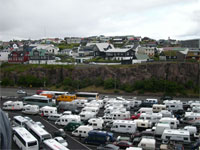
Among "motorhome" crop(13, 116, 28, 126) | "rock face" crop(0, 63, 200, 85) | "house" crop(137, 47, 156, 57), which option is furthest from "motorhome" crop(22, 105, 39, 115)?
"house" crop(137, 47, 156, 57)

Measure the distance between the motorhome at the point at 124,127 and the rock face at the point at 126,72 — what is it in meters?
14.2

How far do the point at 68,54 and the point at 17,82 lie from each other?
543 inches

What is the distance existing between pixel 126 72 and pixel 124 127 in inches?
604

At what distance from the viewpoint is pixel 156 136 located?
33.7 feet

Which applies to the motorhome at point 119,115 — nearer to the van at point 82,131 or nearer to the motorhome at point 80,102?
the van at point 82,131

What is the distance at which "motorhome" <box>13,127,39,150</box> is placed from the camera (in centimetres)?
809

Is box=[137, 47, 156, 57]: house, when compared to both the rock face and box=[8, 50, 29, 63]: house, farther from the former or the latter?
box=[8, 50, 29, 63]: house

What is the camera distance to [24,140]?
8.20 metres

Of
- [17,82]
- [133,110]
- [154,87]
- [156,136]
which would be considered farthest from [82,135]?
[17,82]

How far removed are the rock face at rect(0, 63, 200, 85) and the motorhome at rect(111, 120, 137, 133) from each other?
46.7 feet

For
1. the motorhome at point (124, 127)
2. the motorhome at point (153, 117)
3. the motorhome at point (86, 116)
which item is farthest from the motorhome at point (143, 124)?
the motorhome at point (86, 116)

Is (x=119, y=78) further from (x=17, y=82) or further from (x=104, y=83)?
(x=17, y=82)

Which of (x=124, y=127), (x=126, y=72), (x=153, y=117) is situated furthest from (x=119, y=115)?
(x=126, y=72)

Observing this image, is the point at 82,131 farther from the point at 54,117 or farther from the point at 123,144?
the point at 54,117
